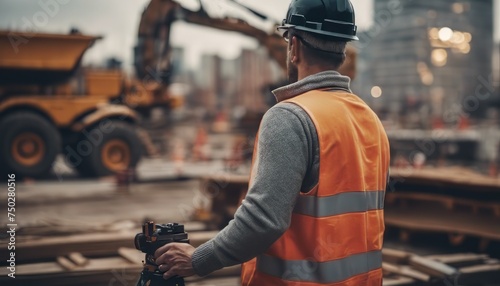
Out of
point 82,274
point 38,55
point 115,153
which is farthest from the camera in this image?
point 115,153

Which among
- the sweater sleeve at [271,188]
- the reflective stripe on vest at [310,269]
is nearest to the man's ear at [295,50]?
the sweater sleeve at [271,188]

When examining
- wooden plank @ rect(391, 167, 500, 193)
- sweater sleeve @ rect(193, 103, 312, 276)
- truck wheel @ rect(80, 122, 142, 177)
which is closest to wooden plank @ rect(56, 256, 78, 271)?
sweater sleeve @ rect(193, 103, 312, 276)

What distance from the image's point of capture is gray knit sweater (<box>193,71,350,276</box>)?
6.93ft

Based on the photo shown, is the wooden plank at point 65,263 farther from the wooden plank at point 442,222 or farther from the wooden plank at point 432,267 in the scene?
the wooden plank at point 442,222

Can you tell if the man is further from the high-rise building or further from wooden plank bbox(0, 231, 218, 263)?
the high-rise building

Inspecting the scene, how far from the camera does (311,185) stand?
2.22 meters

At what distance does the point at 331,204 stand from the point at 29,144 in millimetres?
12026

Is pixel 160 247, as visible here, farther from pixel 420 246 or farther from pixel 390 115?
pixel 390 115

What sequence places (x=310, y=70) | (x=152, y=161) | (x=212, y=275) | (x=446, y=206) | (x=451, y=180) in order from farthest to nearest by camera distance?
(x=152, y=161), (x=446, y=206), (x=451, y=180), (x=212, y=275), (x=310, y=70)

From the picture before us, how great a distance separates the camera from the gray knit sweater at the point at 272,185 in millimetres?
2111

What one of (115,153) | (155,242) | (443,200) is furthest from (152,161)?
(155,242)

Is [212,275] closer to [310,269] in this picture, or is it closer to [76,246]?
[76,246]

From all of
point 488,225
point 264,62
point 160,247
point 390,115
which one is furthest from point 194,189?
point 264,62

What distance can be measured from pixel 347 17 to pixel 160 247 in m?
1.17
